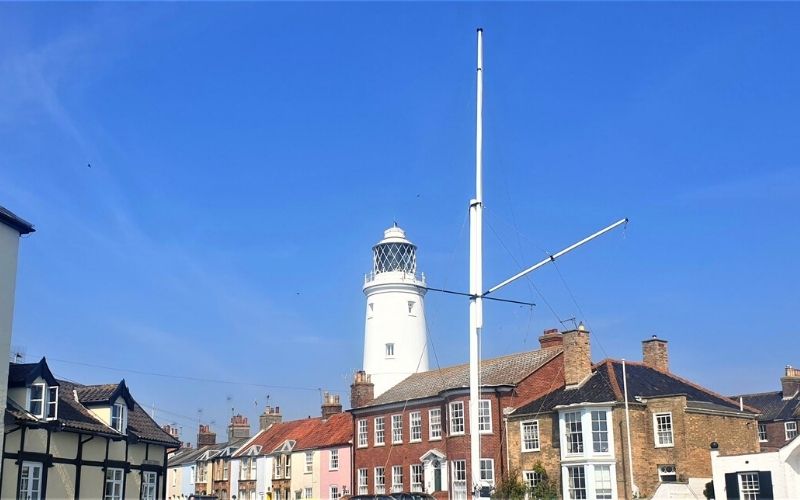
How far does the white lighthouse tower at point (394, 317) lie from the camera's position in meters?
58.9

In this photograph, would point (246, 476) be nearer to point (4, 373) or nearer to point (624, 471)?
point (624, 471)

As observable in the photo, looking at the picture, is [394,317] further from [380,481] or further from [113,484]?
[113,484]

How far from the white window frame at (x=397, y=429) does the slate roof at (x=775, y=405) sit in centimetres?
2162

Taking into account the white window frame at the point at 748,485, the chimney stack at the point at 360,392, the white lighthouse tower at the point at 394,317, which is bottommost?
the white window frame at the point at 748,485

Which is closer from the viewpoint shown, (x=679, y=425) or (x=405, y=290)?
(x=679, y=425)

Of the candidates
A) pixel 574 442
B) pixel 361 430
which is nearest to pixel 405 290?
pixel 361 430

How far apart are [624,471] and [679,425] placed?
306 cm

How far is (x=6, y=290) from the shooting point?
29688 millimetres

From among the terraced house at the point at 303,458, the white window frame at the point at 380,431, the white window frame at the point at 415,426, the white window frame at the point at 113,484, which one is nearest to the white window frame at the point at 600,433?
the white window frame at the point at 415,426

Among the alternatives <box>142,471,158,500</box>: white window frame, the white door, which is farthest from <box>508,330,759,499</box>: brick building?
the white door

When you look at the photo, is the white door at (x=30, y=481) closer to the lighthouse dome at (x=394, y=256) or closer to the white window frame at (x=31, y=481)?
the white window frame at (x=31, y=481)

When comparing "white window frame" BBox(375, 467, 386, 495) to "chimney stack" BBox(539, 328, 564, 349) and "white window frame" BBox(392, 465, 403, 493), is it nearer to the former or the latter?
"white window frame" BBox(392, 465, 403, 493)

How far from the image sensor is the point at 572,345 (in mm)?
44188

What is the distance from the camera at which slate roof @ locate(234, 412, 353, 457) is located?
2222 inches
